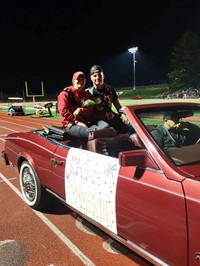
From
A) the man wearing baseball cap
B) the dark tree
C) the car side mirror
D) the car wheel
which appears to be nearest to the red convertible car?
the car side mirror

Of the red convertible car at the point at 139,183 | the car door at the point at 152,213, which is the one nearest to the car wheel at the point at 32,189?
the red convertible car at the point at 139,183

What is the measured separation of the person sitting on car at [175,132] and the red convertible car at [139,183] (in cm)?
2

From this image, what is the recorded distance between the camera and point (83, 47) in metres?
71.2

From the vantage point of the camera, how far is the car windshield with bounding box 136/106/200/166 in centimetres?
278

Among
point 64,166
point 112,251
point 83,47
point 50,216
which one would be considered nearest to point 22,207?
point 50,216

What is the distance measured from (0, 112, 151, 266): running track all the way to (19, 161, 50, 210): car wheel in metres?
0.12

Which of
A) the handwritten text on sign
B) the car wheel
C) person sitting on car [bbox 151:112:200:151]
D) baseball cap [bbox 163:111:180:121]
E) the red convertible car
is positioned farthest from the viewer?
the car wheel

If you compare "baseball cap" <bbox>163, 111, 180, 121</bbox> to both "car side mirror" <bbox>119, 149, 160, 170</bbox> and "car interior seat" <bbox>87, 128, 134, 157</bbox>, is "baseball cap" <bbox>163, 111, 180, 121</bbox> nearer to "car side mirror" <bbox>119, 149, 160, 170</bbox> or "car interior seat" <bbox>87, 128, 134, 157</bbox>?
"car interior seat" <bbox>87, 128, 134, 157</bbox>

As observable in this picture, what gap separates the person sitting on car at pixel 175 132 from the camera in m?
3.02

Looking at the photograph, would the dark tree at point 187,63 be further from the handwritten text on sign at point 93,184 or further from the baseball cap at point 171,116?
the handwritten text on sign at point 93,184

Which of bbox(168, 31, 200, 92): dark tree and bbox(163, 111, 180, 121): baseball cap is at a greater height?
bbox(168, 31, 200, 92): dark tree

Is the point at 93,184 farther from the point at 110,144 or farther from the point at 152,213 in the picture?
the point at 152,213

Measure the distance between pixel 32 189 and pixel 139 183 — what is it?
244 cm

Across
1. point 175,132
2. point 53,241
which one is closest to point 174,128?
point 175,132
